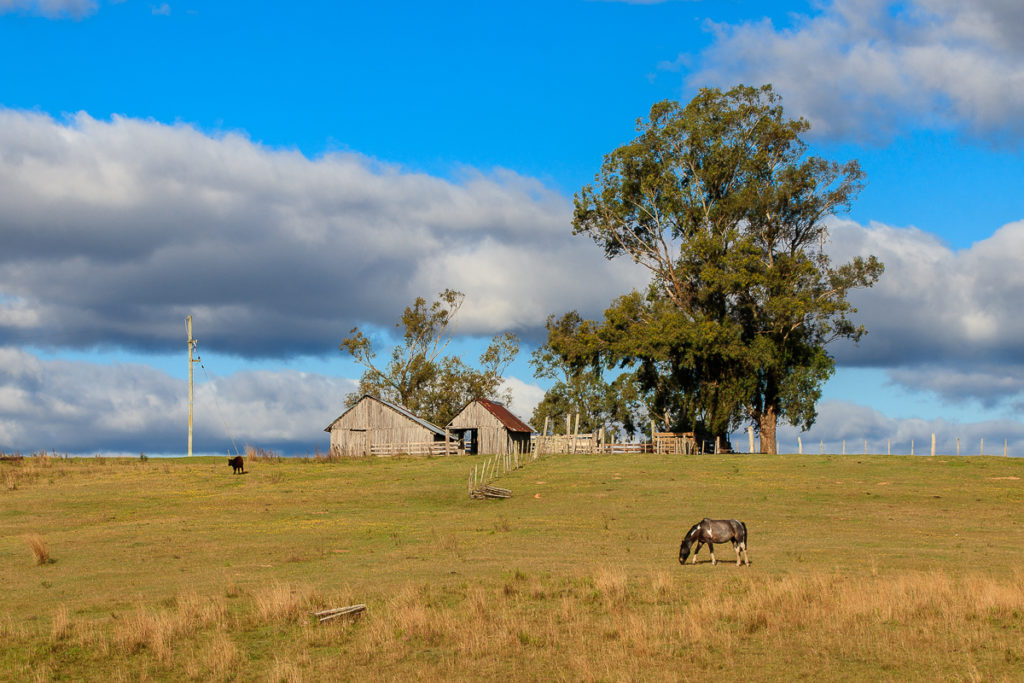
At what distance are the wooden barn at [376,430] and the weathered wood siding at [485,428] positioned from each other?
2.42 meters

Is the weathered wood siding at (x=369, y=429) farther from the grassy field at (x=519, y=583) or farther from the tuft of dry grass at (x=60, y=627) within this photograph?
the tuft of dry grass at (x=60, y=627)

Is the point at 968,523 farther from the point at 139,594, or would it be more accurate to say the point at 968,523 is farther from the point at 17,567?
the point at 17,567

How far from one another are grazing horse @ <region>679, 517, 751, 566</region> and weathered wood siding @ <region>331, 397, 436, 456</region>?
6104cm

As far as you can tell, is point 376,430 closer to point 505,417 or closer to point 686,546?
point 505,417

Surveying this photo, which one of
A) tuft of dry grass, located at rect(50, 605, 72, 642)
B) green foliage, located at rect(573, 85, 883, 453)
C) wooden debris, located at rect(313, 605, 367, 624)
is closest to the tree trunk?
green foliage, located at rect(573, 85, 883, 453)

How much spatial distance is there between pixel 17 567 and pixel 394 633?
16423 mm

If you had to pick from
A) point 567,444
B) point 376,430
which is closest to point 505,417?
point 376,430

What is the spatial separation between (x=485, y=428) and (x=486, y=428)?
0.37ft

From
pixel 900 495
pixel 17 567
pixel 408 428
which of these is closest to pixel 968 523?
pixel 900 495

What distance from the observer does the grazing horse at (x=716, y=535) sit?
2531 cm

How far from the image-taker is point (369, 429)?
286 feet

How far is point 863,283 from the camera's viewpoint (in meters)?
71.2

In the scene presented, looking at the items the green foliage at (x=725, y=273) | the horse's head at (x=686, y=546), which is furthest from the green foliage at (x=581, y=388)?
the horse's head at (x=686, y=546)

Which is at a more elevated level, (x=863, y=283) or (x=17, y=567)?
(x=863, y=283)
